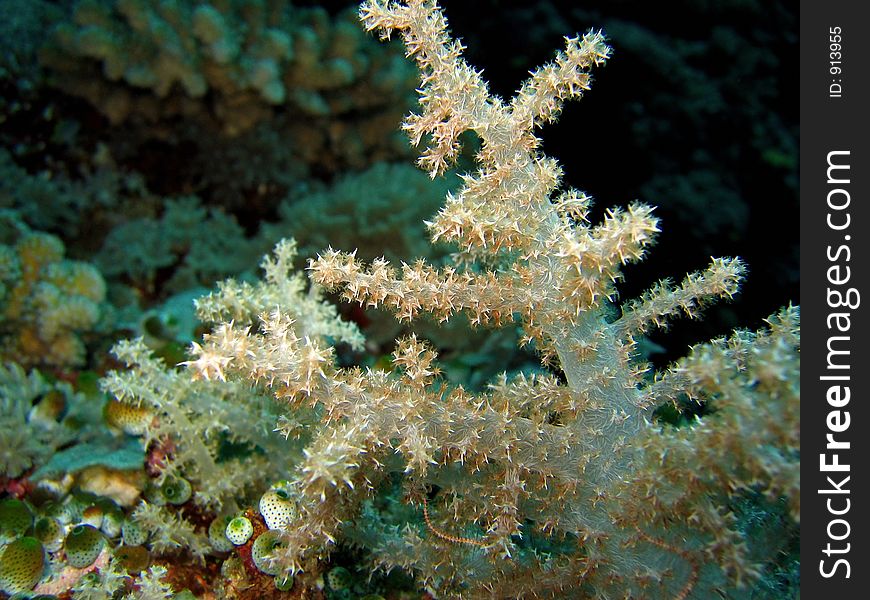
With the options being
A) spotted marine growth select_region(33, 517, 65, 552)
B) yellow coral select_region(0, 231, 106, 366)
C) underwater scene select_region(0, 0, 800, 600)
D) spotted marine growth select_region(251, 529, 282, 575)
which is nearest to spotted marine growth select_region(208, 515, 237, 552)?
underwater scene select_region(0, 0, 800, 600)

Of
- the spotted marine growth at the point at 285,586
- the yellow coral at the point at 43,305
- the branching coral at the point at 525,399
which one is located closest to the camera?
the branching coral at the point at 525,399

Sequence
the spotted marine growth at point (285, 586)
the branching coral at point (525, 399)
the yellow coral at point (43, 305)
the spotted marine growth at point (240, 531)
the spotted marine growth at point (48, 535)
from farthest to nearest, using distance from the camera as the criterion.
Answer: the yellow coral at point (43, 305), the spotted marine growth at point (48, 535), the spotted marine growth at point (240, 531), the spotted marine growth at point (285, 586), the branching coral at point (525, 399)

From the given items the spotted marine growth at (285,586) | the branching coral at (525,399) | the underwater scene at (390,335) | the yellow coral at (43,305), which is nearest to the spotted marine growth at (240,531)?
the underwater scene at (390,335)

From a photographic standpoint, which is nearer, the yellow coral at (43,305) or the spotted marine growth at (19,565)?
the spotted marine growth at (19,565)

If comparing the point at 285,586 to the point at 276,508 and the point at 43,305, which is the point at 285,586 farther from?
the point at 43,305

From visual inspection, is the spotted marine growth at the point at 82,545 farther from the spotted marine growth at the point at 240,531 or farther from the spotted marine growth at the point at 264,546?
the spotted marine growth at the point at 264,546

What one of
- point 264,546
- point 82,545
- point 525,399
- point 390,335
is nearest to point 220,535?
point 264,546

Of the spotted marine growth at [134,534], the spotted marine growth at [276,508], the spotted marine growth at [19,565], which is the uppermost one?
the spotted marine growth at [276,508]
